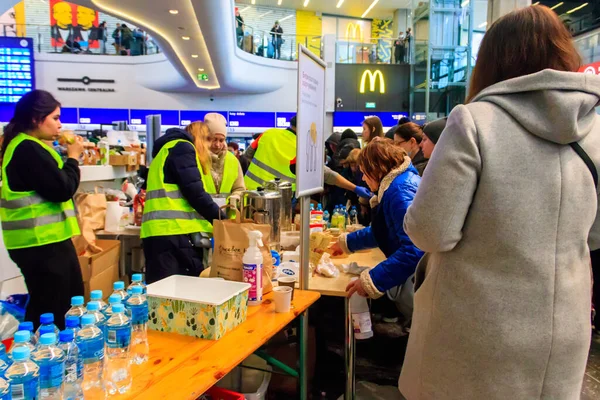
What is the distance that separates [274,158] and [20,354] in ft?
9.59

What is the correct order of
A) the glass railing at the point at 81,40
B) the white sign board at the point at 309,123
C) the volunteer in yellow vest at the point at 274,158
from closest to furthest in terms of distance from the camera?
the white sign board at the point at 309,123
the volunteer in yellow vest at the point at 274,158
the glass railing at the point at 81,40

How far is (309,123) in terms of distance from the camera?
6.98ft

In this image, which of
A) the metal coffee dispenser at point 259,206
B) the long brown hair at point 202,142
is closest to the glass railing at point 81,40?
the long brown hair at point 202,142

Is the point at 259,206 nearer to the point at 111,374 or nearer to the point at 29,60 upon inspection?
the point at 111,374

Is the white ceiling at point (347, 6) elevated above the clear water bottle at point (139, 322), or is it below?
above

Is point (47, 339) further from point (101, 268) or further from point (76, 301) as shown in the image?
point (101, 268)

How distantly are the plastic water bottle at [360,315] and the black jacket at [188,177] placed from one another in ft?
3.30

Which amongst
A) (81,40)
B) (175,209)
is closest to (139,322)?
(175,209)

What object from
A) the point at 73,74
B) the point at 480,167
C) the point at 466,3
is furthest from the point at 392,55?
the point at 480,167

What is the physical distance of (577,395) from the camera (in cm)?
130

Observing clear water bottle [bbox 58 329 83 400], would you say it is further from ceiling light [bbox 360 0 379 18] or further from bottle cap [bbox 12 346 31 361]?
ceiling light [bbox 360 0 379 18]

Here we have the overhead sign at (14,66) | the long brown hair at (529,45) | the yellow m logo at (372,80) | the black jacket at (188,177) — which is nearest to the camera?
the long brown hair at (529,45)

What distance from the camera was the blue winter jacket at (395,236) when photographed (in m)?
2.06

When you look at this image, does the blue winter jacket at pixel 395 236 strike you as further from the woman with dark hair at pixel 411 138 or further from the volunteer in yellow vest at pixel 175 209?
the woman with dark hair at pixel 411 138
